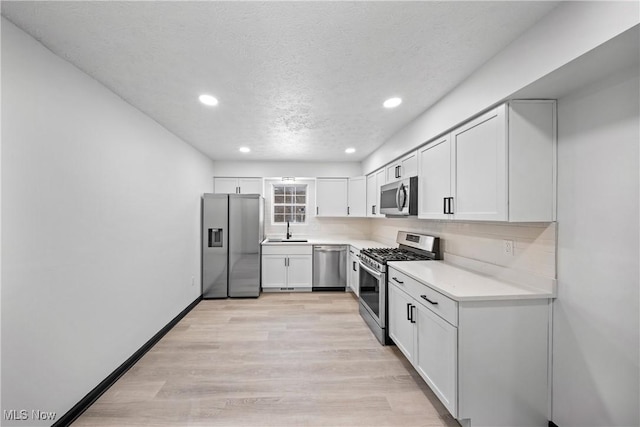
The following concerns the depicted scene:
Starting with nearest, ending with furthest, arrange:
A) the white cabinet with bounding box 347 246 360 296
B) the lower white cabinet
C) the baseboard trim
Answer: the lower white cabinet → the baseboard trim → the white cabinet with bounding box 347 246 360 296

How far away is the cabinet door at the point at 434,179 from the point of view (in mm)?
2299

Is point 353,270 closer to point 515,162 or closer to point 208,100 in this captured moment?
point 515,162

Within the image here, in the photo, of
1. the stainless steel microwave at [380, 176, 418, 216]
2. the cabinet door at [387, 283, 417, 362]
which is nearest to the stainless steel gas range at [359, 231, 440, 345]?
the cabinet door at [387, 283, 417, 362]

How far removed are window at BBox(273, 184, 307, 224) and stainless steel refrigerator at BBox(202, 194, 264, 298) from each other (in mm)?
1000

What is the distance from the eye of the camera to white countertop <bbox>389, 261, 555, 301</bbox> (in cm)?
165

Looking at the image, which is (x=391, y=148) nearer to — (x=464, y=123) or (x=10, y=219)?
(x=464, y=123)

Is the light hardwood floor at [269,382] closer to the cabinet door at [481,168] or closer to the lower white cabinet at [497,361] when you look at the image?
the lower white cabinet at [497,361]

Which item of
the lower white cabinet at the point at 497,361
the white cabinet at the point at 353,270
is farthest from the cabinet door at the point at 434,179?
the white cabinet at the point at 353,270

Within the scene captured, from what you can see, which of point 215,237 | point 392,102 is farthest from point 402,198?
point 215,237

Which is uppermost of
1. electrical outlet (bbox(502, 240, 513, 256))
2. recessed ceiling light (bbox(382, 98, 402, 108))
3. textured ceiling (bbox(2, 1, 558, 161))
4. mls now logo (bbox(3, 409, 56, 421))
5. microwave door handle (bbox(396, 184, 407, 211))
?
recessed ceiling light (bbox(382, 98, 402, 108))

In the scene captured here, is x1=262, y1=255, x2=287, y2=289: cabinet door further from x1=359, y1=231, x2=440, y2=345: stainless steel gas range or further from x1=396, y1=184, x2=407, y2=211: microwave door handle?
x1=396, y1=184, x2=407, y2=211: microwave door handle

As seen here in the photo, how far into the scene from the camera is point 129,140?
2.41 metres

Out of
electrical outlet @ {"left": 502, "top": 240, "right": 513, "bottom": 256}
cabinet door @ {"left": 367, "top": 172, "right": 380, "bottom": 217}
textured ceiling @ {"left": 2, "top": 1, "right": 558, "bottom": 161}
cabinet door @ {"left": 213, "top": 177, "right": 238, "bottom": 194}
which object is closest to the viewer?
textured ceiling @ {"left": 2, "top": 1, "right": 558, "bottom": 161}

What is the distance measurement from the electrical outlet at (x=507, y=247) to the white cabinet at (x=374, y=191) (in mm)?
1829
